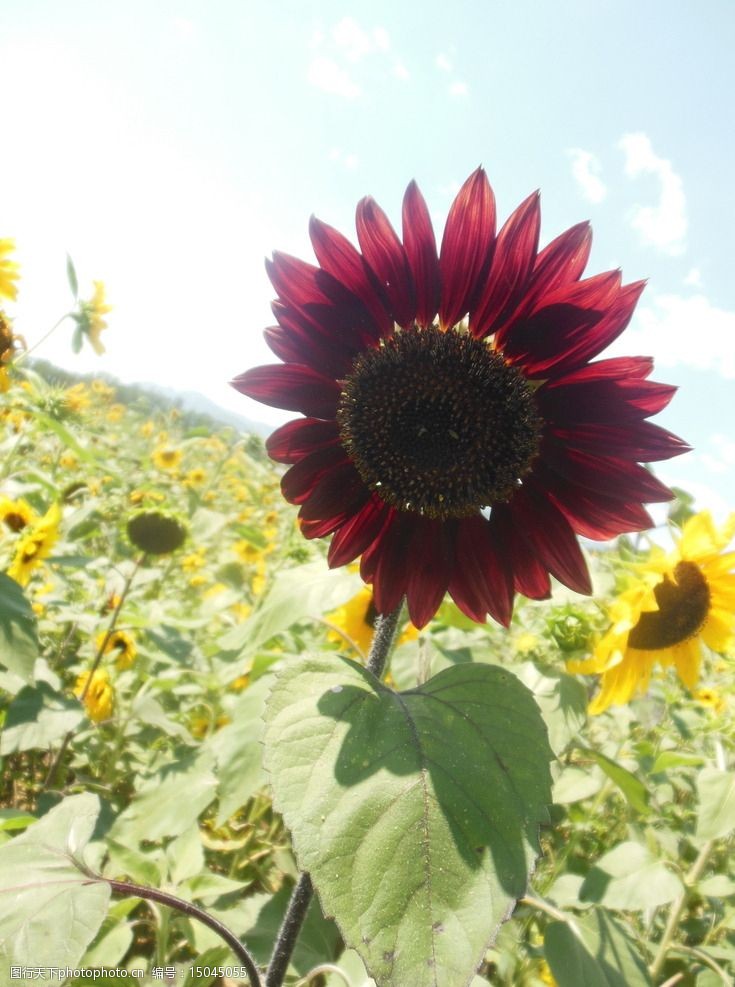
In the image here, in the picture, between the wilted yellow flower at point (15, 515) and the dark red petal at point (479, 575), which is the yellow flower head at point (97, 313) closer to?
the wilted yellow flower at point (15, 515)

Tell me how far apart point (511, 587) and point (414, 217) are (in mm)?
576

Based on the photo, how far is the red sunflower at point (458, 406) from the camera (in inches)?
38.5

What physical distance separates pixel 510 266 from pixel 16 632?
3.96ft

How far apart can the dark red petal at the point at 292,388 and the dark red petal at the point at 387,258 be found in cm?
16

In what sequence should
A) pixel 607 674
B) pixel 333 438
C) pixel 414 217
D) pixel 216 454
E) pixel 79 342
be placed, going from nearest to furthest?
1. pixel 414 217
2. pixel 333 438
3. pixel 607 674
4. pixel 79 342
5. pixel 216 454

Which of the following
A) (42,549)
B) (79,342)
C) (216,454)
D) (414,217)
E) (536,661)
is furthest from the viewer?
(216,454)

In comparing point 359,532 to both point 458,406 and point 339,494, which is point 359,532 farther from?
point 458,406

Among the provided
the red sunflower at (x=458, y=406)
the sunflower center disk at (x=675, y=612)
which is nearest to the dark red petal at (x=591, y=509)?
the red sunflower at (x=458, y=406)

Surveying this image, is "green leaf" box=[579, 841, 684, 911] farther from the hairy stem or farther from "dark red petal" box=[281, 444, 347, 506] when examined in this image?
"dark red petal" box=[281, 444, 347, 506]

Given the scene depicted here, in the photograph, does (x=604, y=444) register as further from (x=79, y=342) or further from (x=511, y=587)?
(x=79, y=342)

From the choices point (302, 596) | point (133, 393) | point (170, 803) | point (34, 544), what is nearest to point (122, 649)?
point (34, 544)

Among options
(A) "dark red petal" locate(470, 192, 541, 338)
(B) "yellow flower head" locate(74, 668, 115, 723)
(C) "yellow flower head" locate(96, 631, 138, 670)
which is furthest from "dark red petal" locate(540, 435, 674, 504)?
(C) "yellow flower head" locate(96, 631, 138, 670)

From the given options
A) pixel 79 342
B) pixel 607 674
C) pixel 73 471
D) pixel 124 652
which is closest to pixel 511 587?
pixel 607 674

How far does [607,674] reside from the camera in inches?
61.5
